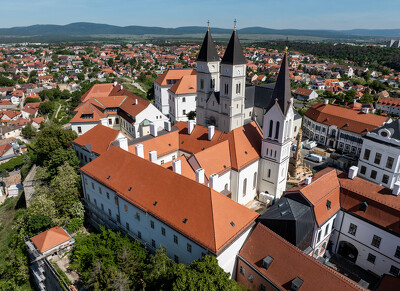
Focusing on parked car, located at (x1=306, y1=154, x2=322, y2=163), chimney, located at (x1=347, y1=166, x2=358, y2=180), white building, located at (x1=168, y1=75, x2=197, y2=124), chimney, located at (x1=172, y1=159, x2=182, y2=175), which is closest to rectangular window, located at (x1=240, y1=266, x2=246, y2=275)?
chimney, located at (x1=172, y1=159, x2=182, y2=175)

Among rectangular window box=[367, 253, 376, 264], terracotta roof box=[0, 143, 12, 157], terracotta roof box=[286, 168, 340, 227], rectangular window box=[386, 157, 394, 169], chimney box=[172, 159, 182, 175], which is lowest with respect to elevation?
terracotta roof box=[0, 143, 12, 157]

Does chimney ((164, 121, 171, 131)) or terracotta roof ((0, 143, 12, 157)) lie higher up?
chimney ((164, 121, 171, 131))

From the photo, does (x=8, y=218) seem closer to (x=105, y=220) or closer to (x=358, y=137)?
(x=105, y=220)

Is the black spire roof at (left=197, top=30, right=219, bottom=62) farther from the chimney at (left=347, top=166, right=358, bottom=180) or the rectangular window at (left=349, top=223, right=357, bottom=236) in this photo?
the rectangular window at (left=349, top=223, right=357, bottom=236)

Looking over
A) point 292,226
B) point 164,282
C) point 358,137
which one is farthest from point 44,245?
point 358,137

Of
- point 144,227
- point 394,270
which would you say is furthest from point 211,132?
point 394,270

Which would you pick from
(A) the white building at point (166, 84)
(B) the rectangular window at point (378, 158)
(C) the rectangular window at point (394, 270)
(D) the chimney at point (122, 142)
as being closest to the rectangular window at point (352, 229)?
(C) the rectangular window at point (394, 270)
